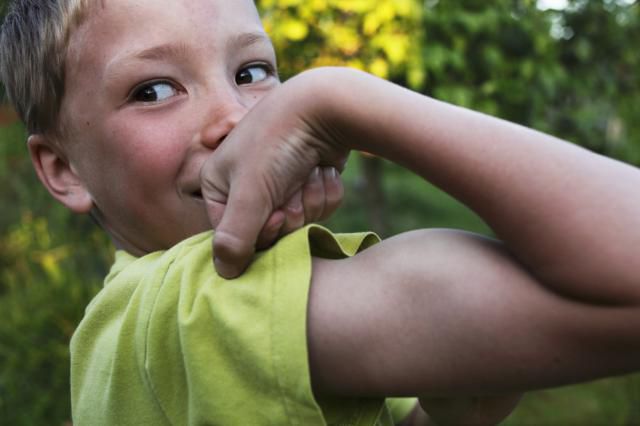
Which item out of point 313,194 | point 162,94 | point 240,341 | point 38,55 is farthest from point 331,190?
point 38,55

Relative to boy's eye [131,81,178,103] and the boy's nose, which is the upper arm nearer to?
the boy's nose

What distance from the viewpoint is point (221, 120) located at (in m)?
1.41

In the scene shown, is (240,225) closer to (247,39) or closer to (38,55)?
(247,39)

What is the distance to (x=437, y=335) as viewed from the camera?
1.06m

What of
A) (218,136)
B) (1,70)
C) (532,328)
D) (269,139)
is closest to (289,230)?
(269,139)

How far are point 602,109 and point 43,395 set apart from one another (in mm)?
4807

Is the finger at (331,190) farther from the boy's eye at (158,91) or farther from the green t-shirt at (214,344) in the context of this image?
the boy's eye at (158,91)

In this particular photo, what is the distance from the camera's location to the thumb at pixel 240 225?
43.9 inches

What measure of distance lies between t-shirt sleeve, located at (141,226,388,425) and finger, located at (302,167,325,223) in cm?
3

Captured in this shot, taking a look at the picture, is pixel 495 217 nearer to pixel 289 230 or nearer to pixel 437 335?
pixel 437 335

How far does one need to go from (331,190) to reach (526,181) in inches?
13.2

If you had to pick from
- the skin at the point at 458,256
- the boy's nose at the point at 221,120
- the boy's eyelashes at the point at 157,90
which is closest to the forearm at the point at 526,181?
the skin at the point at 458,256

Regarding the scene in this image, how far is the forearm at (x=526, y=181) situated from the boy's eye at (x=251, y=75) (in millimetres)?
489

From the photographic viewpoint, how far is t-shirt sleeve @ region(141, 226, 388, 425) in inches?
43.6
